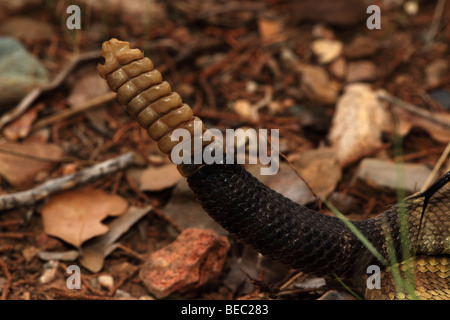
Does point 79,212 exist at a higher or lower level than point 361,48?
lower

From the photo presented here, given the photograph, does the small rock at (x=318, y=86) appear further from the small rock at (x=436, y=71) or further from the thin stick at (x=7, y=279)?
the thin stick at (x=7, y=279)

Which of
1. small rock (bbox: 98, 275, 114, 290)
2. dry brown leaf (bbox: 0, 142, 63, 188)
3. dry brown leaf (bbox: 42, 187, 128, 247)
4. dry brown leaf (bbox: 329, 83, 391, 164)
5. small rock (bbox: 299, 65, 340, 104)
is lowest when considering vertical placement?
small rock (bbox: 98, 275, 114, 290)

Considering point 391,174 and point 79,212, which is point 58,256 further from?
point 391,174

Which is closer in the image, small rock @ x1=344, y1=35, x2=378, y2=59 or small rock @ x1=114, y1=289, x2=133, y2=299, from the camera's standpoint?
small rock @ x1=114, y1=289, x2=133, y2=299

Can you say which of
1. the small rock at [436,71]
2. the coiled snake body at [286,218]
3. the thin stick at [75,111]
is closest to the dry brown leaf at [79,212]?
the thin stick at [75,111]

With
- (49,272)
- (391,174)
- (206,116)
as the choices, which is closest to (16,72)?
(206,116)

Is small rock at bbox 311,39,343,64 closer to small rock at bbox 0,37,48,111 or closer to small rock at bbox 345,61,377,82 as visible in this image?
small rock at bbox 345,61,377,82

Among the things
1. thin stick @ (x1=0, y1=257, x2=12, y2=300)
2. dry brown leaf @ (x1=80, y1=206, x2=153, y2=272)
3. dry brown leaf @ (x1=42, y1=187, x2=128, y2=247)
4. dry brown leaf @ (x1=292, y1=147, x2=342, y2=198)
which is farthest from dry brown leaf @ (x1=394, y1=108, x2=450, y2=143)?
thin stick @ (x1=0, y1=257, x2=12, y2=300)
